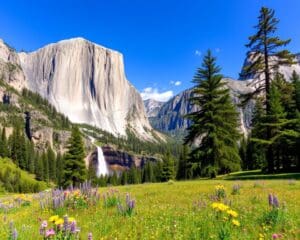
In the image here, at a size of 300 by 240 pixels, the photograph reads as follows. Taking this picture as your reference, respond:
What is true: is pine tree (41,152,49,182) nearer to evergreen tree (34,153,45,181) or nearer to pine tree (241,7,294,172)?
evergreen tree (34,153,45,181)

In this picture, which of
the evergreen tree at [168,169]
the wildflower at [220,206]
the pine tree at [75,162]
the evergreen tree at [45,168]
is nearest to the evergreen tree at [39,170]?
the evergreen tree at [45,168]

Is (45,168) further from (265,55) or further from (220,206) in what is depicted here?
(220,206)

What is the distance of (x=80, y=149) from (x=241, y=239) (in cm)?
5145

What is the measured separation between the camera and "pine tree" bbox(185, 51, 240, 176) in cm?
3142

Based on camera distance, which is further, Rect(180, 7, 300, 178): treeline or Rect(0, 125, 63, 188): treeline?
Rect(0, 125, 63, 188): treeline

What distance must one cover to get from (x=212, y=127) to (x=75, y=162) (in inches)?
1179

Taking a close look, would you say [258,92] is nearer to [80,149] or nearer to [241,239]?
[241,239]

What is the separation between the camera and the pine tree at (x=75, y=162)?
53.7 metres

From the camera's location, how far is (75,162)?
176 ft

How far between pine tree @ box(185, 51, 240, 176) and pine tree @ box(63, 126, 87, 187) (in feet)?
85.2

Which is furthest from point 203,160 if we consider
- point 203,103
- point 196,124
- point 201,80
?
point 201,80

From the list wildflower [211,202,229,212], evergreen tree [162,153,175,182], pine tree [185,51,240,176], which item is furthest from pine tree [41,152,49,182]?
wildflower [211,202,229,212]

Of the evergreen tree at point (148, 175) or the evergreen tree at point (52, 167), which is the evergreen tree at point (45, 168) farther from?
the evergreen tree at point (148, 175)

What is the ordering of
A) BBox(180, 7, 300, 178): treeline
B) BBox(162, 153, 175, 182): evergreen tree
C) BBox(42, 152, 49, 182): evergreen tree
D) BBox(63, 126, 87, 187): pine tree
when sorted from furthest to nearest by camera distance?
BBox(42, 152, 49, 182): evergreen tree → BBox(162, 153, 175, 182): evergreen tree → BBox(63, 126, 87, 187): pine tree → BBox(180, 7, 300, 178): treeline
